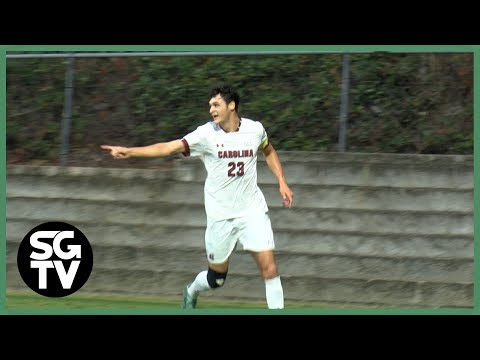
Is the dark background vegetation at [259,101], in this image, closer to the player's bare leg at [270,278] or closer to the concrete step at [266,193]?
the concrete step at [266,193]

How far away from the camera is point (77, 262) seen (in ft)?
40.0

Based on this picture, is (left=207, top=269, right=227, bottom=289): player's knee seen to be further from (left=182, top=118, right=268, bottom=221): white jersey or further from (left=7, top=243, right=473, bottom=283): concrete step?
(left=7, top=243, right=473, bottom=283): concrete step

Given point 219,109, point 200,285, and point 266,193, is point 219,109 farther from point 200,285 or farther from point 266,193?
point 266,193

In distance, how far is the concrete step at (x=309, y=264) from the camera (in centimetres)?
1315

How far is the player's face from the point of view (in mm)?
11344

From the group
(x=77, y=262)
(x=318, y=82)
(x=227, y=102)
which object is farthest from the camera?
(x=318, y=82)

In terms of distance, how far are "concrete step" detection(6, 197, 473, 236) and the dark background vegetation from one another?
2.18 feet

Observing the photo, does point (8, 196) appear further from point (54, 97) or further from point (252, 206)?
point (252, 206)

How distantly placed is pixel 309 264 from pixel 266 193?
105 centimetres

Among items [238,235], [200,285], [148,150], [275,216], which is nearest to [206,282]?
[200,285]

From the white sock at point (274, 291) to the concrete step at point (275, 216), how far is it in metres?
2.32

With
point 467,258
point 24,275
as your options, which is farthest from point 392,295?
point 24,275

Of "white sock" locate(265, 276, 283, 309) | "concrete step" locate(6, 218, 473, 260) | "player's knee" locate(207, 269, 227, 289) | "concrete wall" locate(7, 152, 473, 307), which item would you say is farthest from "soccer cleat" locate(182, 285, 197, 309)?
"concrete step" locate(6, 218, 473, 260)
